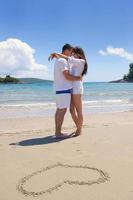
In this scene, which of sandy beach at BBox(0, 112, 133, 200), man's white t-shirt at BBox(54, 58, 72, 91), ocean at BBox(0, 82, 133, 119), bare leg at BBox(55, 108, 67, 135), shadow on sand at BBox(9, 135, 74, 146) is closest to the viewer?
sandy beach at BBox(0, 112, 133, 200)

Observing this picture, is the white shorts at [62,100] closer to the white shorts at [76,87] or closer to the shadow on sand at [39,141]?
the white shorts at [76,87]

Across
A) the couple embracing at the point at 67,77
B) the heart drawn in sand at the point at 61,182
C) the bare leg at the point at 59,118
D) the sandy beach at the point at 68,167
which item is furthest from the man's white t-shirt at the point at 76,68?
the heart drawn in sand at the point at 61,182

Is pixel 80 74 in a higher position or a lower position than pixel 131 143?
higher

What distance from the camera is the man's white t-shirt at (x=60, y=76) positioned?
6.09 m

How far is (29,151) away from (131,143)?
1614 mm

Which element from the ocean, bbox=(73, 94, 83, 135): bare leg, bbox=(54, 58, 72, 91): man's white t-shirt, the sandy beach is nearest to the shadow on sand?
the sandy beach

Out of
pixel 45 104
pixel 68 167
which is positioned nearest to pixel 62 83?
pixel 68 167

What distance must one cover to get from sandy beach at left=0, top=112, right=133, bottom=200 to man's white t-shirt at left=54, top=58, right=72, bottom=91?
3.10 feet

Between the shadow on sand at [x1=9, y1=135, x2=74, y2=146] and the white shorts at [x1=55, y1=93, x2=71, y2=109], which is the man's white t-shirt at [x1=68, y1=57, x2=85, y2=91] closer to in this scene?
the white shorts at [x1=55, y1=93, x2=71, y2=109]

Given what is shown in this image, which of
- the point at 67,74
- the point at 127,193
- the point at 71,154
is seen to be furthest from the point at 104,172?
the point at 67,74

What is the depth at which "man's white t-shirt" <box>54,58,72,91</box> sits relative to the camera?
6.09 metres

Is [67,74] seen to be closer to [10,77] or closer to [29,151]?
[29,151]

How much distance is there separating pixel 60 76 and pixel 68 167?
2.45 metres

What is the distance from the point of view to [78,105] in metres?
6.37
